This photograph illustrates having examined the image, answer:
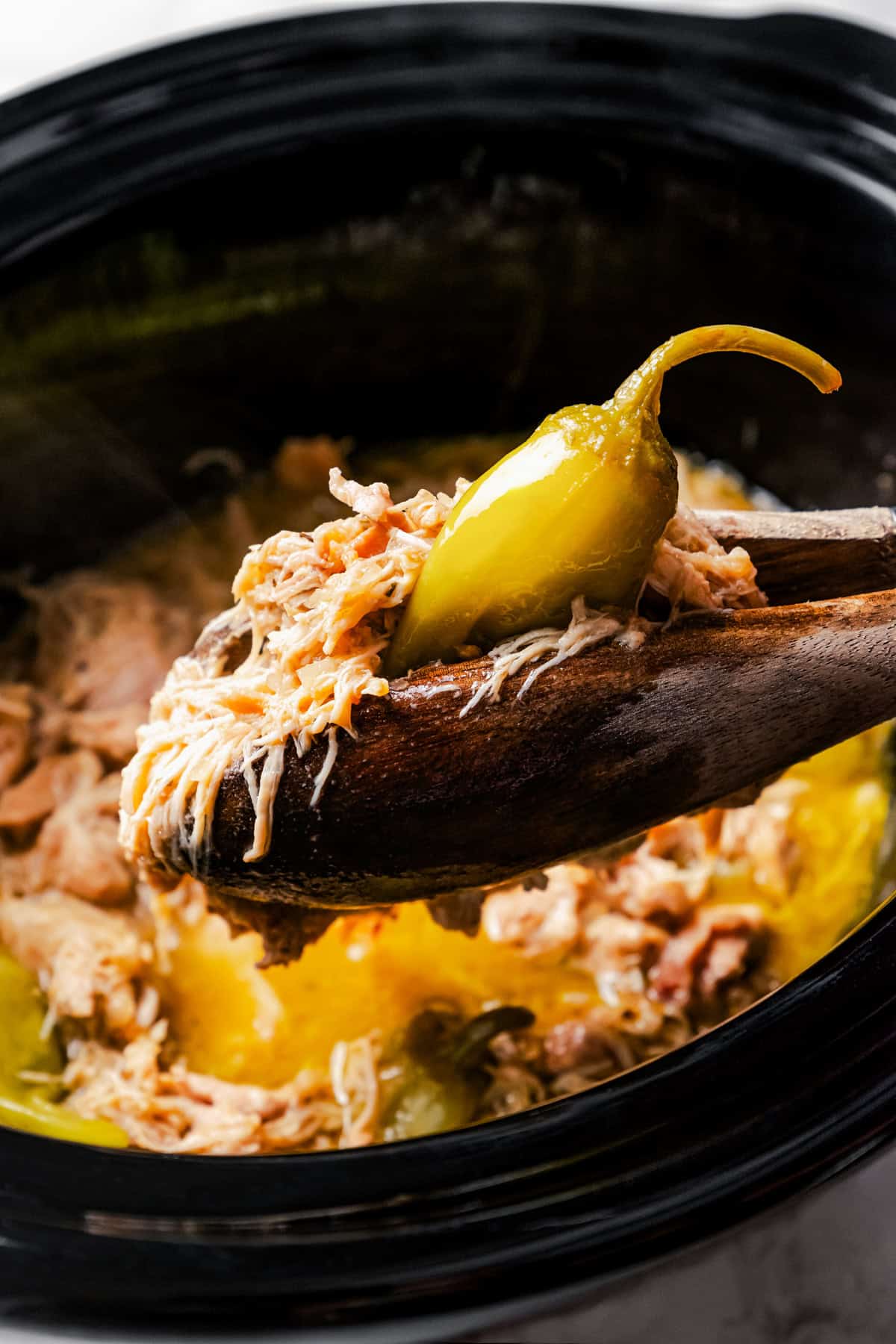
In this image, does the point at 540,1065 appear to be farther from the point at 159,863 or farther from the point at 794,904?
the point at 159,863

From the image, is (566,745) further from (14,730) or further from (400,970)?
(14,730)

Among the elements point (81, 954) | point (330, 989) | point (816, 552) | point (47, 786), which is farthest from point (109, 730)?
point (816, 552)

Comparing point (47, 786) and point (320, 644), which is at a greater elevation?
point (47, 786)

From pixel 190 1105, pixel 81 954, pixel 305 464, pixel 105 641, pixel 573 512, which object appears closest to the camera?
pixel 573 512

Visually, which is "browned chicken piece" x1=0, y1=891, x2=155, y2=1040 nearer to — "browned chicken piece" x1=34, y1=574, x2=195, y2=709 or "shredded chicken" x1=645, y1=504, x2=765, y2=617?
"browned chicken piece" x1=34, y1=574, x2=195, y2=709

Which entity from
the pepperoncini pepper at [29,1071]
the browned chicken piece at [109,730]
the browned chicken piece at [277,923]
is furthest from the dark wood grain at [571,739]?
the browned chicken piece at [109,730]

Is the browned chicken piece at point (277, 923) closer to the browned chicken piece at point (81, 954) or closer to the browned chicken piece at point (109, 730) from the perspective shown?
the browned chicken piece at point (81, 954)
